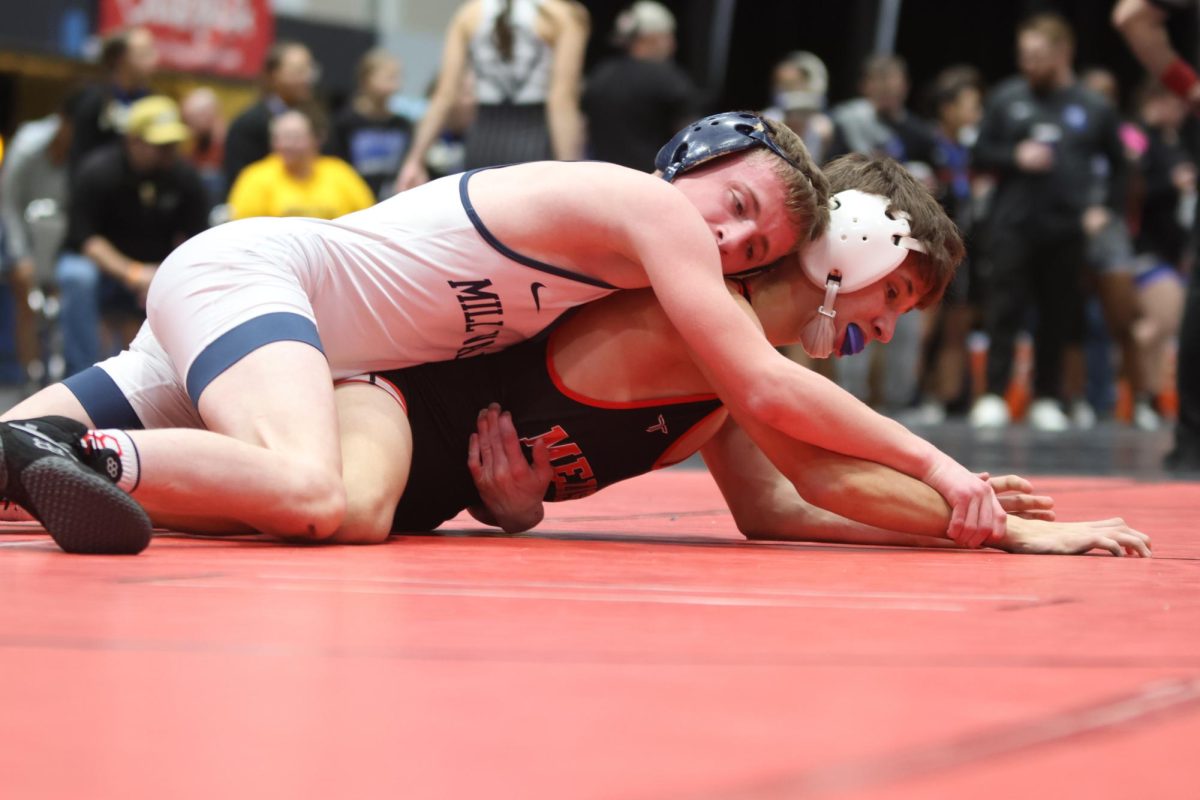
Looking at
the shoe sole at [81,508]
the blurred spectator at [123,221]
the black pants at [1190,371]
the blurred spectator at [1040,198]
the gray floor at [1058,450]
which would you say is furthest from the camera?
the blurred spectator at [1040,198]

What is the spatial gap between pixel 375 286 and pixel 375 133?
6.79 meters

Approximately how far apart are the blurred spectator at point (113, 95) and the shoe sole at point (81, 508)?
6.97m

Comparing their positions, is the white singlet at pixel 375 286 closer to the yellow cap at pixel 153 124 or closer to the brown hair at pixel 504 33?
the brown hair at pixel 504 33

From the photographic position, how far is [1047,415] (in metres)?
9.84

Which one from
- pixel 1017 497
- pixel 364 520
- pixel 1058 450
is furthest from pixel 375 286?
pixel 1058 450

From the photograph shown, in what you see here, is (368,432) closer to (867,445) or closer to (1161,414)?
(867,445)

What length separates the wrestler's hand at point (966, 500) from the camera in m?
2.91

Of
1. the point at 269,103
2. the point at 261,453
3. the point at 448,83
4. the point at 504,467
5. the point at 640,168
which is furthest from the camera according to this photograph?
the point at 269,103

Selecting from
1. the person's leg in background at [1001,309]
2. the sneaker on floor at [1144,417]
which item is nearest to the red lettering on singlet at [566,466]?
the person's leg in background at [1001,309]

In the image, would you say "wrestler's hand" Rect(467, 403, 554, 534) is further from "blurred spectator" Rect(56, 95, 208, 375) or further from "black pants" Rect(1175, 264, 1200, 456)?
"blurred spectator" Rect(56, 95, 208, 375)

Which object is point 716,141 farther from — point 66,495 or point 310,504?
point 66,495

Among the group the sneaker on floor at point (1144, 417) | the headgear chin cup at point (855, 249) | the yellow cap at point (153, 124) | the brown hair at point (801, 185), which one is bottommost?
the sneaker on floor at point (1144, 417)

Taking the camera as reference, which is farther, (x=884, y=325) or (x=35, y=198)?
(x=35, y=198)

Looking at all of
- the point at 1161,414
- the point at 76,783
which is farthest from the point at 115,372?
the point at 1161,414
